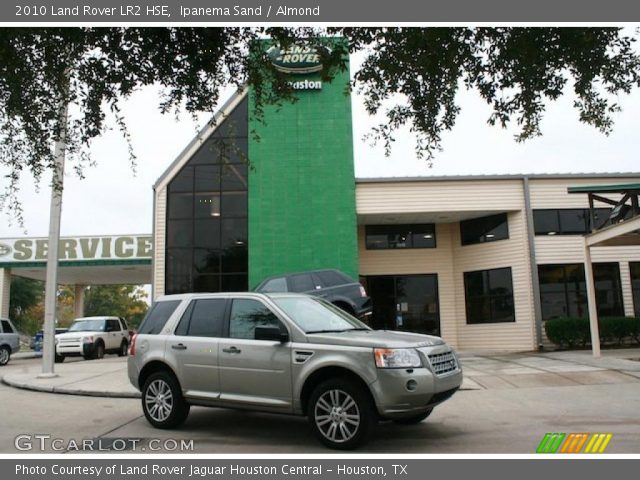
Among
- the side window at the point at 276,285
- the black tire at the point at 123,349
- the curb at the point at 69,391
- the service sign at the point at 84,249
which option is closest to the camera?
the curb at the point at 69,391

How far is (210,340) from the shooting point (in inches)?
290

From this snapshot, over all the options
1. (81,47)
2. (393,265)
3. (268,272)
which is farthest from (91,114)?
(393,265)

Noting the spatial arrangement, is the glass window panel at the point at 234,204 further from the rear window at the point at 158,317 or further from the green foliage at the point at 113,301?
the green foliage at the point at 113,301

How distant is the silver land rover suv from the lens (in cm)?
609

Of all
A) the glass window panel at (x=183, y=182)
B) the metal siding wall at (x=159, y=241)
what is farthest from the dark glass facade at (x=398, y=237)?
the metal siding wall at (x=159, y=241)

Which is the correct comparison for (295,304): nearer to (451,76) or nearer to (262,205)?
(451,76)

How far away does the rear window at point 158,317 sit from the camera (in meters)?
8.07

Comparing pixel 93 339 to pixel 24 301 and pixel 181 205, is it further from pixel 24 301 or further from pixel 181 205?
pixel 24 301

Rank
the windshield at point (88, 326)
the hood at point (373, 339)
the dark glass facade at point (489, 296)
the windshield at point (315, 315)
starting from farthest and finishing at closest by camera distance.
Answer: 1. the windshield at point (88, 326)
2. the dark glass facade at point (489, 296)
3. the windshield at point (315, 315)
4. the hood at point (373, 339)

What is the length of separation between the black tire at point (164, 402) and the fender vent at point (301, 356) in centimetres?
189

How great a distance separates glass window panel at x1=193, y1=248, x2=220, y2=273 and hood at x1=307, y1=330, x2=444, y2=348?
47.2 feet

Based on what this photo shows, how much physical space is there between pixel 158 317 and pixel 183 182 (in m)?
14.0

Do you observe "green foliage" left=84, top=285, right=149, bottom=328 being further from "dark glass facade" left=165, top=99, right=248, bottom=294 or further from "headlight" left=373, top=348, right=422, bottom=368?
"headlight" left=373, top=348, right=422, bottom=368

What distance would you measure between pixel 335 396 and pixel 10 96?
551 centimetres
